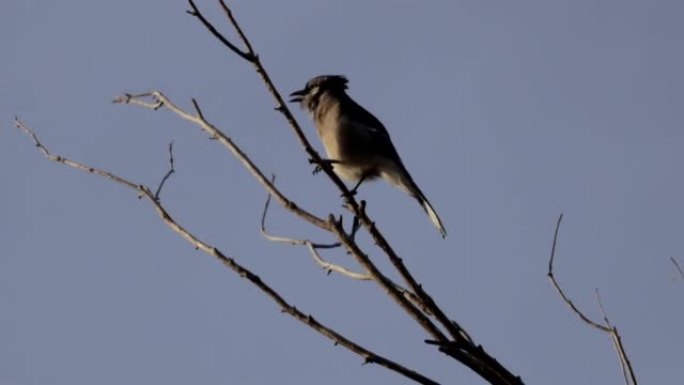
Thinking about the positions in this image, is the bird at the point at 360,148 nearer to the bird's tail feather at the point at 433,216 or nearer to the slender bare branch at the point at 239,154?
the bird's tail feather at the point at 433,216

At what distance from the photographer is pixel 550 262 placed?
3547 mm

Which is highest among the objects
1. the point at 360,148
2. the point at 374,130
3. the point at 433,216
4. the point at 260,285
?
the point at 374,130

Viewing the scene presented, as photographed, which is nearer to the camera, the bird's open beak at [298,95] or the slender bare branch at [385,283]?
the slender bare branch at [385,283]

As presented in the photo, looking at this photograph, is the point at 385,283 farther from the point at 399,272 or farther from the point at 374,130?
the point at 374,130

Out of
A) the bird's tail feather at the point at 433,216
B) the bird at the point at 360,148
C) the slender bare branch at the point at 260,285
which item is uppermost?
the bird at the point at 360,148

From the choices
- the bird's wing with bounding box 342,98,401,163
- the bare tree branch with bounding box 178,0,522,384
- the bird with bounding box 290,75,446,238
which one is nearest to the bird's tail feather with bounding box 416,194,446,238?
the bird with bounding box 290,75,446,238

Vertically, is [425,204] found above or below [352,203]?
above

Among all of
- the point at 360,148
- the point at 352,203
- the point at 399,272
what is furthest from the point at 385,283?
the point at 360,148

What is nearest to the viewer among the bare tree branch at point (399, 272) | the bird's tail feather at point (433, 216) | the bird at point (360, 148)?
the bare tree branch at point (399, 272)

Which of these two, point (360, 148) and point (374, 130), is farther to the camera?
point (374, 130)

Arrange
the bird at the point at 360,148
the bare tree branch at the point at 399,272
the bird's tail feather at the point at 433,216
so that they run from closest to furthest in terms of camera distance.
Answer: the bare tree branch at the point at 399,272
the bird's tail feather at the point at 433,216
the bird at the point at 360,148

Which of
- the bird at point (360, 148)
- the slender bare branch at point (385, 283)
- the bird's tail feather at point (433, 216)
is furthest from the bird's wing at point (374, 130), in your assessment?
the slender bare branch at point (385, 283)

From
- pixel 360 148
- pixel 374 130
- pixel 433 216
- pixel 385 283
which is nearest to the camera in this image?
pixel 385 283

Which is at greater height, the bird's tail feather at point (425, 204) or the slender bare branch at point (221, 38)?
the bird's tail feather at point (425, 204)
